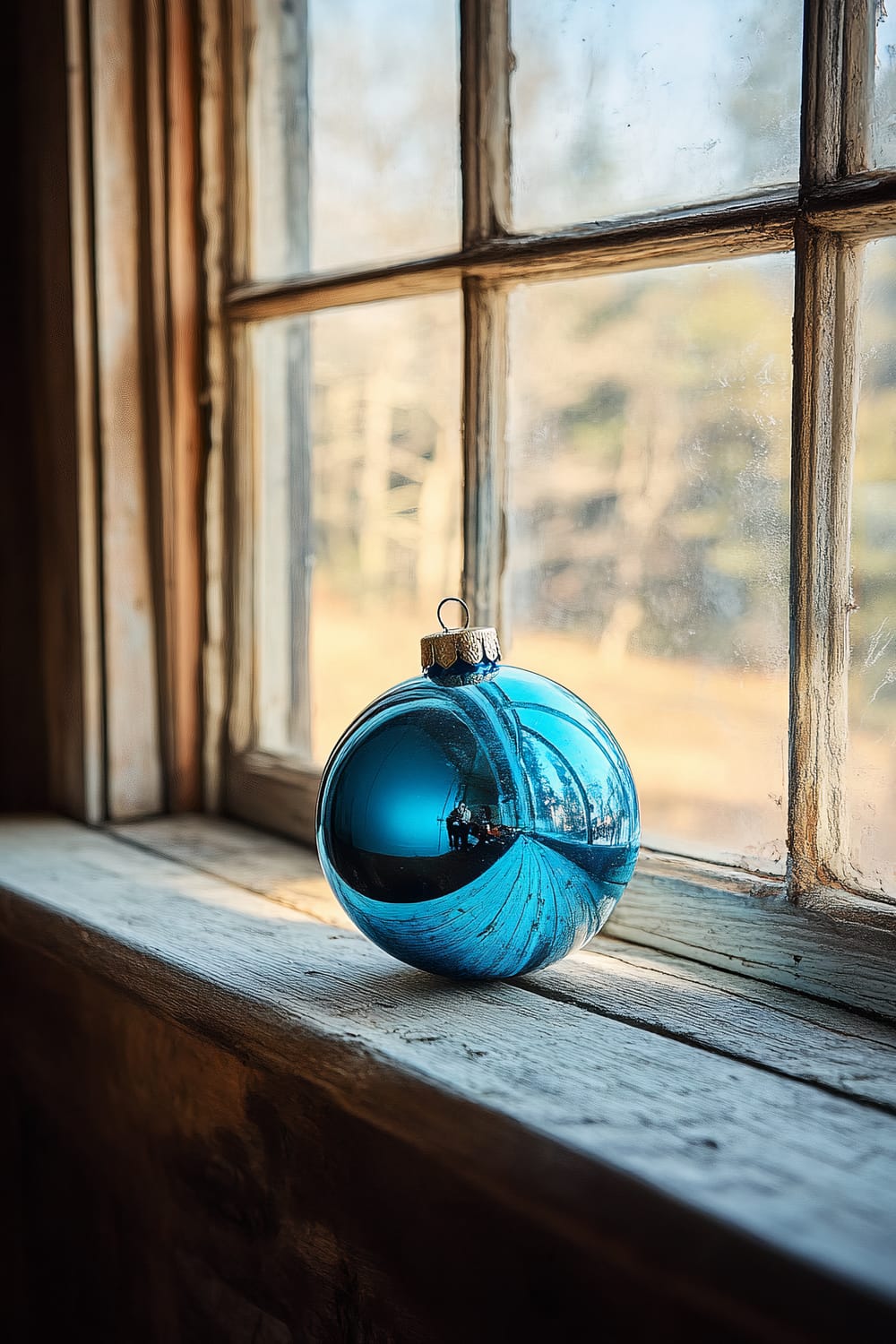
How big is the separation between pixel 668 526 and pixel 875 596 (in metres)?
0.18

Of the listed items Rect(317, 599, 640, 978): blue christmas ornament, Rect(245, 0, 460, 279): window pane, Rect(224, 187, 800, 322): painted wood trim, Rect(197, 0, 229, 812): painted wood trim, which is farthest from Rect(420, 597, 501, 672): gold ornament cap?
Rect(197, 0, 229, 812): painted wood trim

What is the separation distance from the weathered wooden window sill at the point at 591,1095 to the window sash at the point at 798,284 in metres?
0.15

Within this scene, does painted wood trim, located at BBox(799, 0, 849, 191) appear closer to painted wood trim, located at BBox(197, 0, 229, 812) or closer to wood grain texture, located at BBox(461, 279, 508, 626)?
wood grain texture, located at BBox(461, 279, 508, 626)

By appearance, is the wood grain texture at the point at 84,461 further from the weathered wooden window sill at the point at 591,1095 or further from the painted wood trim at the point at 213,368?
the weathered wooden window sill at the point at 591,1095

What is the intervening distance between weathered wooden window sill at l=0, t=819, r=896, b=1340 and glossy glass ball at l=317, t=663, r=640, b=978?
2.2 inches

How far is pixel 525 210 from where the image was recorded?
965mm

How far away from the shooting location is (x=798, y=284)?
2.58ft

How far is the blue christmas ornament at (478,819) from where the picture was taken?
73 centimetres

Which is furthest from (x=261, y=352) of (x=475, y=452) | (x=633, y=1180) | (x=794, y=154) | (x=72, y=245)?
(x=633, y=1180)

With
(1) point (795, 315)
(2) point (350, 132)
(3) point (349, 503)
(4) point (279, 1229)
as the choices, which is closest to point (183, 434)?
(3) point (349, 503)

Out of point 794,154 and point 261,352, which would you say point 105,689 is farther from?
point 794,154

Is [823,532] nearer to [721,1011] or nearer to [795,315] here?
[795,315]

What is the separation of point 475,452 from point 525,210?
198mm

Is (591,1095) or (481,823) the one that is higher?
(481,823)
